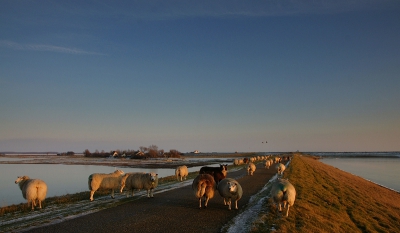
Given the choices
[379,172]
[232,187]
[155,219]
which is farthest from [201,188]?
[379,172]

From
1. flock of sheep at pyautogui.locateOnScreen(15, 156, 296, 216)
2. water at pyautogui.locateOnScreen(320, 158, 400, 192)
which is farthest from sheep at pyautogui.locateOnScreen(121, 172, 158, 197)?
water at pyautogui.locateOnScreen(320, 158, 400, 192)

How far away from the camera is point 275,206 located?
43.8ft

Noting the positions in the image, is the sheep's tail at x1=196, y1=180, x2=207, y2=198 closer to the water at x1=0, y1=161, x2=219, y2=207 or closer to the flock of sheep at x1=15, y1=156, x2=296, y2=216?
the flock of sheep at x1=15, y1=156, x2=296, y2=216

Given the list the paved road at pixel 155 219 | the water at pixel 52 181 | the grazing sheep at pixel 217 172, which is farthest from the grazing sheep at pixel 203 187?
the water at pixel 52 181

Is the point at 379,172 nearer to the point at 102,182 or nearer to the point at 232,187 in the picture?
the point at 232,187

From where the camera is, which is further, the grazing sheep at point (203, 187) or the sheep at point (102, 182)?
the sheep at point (102, 182)

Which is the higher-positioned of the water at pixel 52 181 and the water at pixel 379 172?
the water at pixel 52 181

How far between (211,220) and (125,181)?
8407 mm

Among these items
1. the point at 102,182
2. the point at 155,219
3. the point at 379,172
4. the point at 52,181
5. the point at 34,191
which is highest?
the point at 102,182

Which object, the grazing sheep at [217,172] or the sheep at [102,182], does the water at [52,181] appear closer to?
the sheep at [102,182]

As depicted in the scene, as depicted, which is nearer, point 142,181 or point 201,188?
point 201,188

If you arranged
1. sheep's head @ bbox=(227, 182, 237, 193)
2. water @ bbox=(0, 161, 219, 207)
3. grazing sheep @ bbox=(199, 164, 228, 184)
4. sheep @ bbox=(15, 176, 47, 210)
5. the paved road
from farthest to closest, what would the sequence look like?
water @ bbox=(0, 161, 219, 207)
grazing sheep @ bbox=(199, 164, 228, 184)
sheep @ bbox=(15, 176, 47, 210)
sheep's head @ bbox=(227, 182, 237, 193)
the paved road

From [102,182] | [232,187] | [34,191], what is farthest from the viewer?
[102,182]

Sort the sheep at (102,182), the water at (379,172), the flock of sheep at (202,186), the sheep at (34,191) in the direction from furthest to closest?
the water at (379,172)
the sheep at (102,182)
the sheep at (34,191)
the flock of sheep at (202,186)
